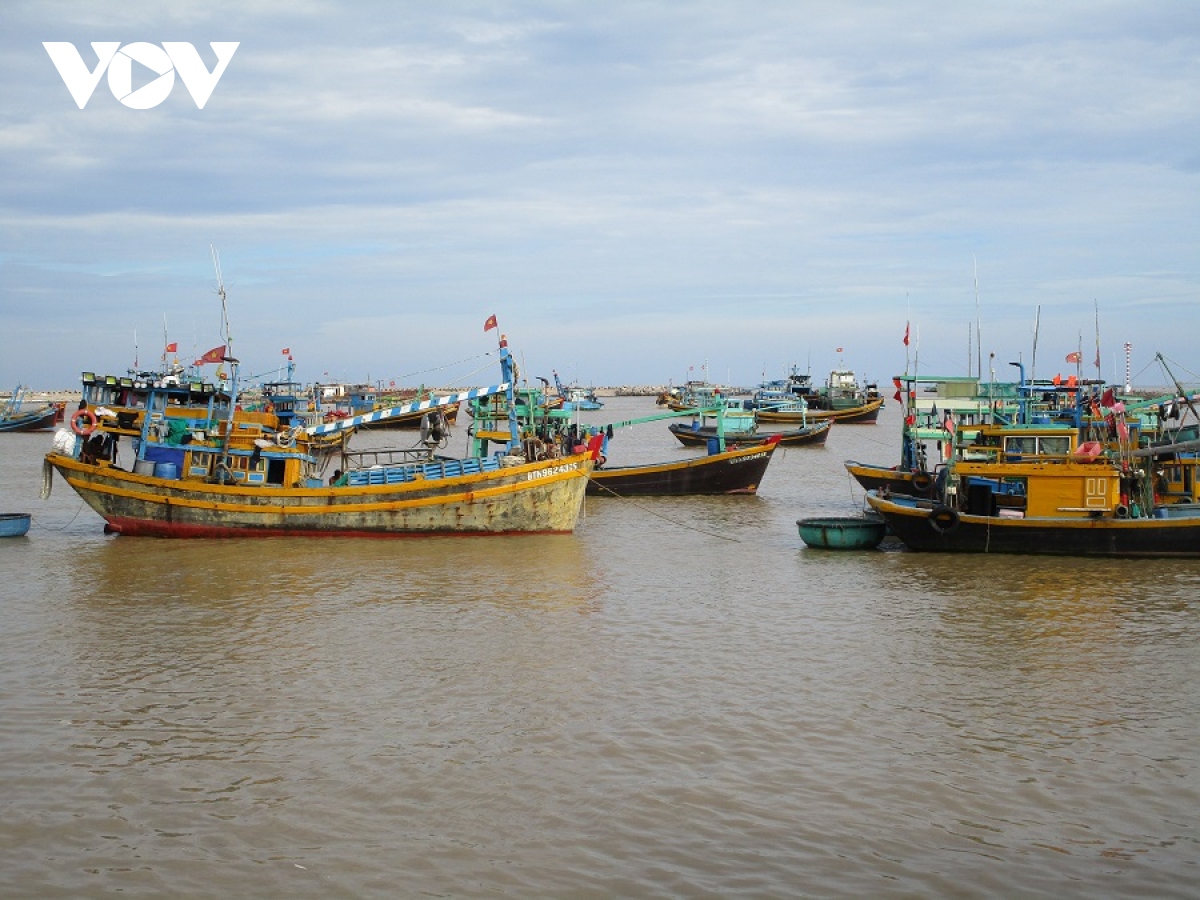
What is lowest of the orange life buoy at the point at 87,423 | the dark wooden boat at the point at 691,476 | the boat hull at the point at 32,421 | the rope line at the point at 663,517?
the rope line at the point at 663,517

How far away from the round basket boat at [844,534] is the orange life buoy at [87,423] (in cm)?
1657

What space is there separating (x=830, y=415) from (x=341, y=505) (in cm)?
5810

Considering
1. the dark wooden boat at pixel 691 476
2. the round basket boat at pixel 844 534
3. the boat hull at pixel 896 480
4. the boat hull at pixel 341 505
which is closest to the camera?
the round basket boat at pixel 844 534

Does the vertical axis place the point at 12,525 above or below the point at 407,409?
below

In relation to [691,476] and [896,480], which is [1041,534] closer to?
[896,480]

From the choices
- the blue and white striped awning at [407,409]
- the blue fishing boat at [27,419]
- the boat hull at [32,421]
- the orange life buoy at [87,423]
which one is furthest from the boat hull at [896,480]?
the boat hull at [32,421]

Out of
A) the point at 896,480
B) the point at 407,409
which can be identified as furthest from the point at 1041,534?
the point at 407,409

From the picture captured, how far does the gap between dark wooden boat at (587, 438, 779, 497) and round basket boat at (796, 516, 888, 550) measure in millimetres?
10811

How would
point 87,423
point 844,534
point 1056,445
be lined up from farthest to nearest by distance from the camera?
point 87,423 → point 1056,445 → point 844,534

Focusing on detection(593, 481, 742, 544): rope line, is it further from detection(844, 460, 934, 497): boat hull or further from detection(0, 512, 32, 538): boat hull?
detection(0, 512, 32, 538): boat hull

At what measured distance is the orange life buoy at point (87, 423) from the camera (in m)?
25.6

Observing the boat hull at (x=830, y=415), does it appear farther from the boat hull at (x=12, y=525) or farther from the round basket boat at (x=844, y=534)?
the boat hull at (x=12, y=525)

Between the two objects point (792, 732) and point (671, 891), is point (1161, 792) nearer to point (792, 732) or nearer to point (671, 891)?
point (792, 732)

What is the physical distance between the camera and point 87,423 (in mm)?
25625
